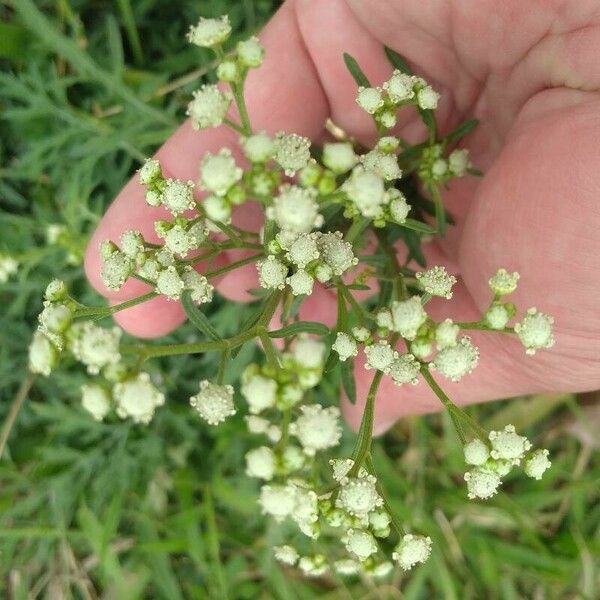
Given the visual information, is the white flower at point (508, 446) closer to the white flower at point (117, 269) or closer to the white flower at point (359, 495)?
the white flower at point (359, 495)

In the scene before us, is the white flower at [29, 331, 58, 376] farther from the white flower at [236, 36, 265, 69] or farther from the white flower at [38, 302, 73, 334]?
the white flower at [236, 36, 265, 69]

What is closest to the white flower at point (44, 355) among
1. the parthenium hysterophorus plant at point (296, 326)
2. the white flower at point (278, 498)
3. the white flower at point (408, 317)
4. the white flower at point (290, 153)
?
the parthenium hysterophorus plant at point (296, 326)

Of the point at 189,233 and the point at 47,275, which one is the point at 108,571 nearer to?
the point at 47,275

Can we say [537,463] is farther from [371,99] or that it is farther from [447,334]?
[371,99]

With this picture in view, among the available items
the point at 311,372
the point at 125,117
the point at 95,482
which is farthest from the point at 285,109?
the point at 95,482

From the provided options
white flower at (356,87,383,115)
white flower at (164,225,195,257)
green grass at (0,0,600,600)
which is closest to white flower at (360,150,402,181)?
white flower at (356,87,383,115)

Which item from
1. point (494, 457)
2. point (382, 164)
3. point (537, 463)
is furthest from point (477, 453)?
point (382, 164)
